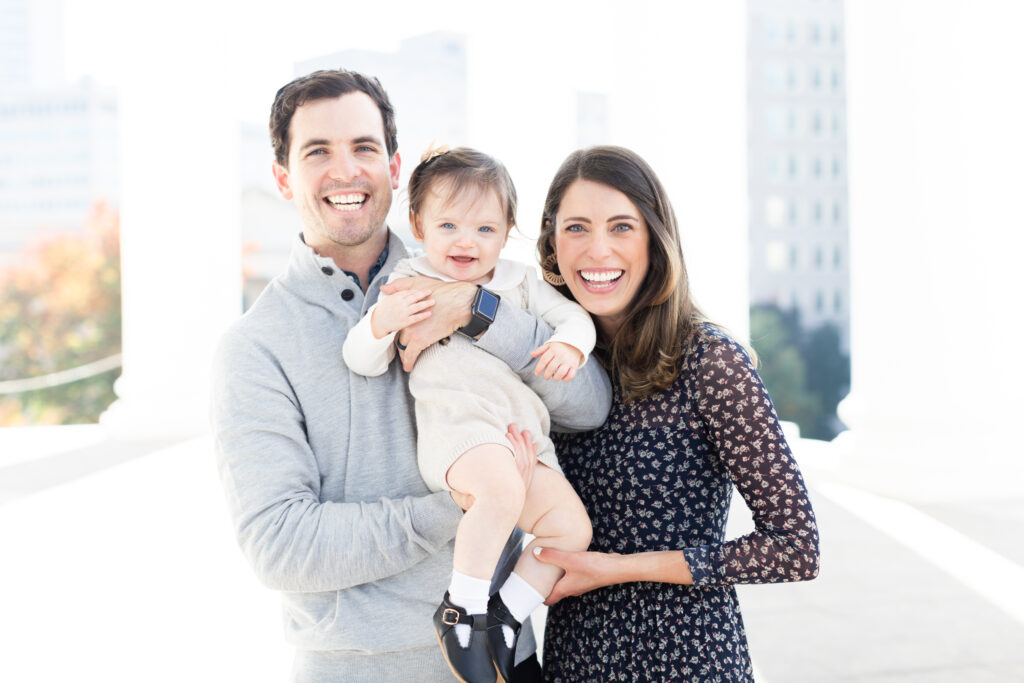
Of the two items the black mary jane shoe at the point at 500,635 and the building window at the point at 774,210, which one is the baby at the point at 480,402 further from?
the building window at the point at 774,210

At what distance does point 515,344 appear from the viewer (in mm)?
4848

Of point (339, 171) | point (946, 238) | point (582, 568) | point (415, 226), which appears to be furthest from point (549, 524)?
point (946, 238)

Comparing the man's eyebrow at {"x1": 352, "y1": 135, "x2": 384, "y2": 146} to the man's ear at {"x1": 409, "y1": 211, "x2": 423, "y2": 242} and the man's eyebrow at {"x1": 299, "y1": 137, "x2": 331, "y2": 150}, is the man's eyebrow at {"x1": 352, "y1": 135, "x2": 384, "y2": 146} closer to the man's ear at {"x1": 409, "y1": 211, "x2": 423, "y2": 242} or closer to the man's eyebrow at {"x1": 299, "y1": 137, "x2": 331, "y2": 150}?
the man's eyebrow at {"x1": 299, "y1": 137, "x2": 331, "y2": 150}

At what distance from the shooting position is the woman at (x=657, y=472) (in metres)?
4.51

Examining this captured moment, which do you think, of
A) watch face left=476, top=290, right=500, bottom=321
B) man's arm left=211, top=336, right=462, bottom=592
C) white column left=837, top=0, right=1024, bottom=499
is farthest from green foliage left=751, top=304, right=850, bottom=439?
man's arm left=211, top=336, right=462, bottom=592

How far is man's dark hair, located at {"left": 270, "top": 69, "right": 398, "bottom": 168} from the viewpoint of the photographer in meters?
5.07

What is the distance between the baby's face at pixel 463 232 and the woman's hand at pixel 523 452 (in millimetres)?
1083

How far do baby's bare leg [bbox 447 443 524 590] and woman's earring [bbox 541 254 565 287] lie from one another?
4.86ft

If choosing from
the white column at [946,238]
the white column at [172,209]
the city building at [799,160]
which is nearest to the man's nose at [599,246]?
the white column at [946,238]

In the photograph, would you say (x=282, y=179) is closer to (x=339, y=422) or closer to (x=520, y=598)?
(x=339, y=422)

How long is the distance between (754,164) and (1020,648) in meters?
158

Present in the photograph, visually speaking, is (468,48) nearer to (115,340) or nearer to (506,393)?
(506,393)

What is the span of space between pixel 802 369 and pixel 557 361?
129 metres

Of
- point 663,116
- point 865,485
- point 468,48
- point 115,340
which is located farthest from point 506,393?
point 115,340
